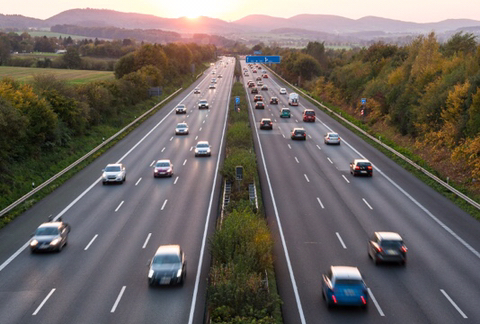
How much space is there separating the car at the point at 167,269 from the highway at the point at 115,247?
0.37m

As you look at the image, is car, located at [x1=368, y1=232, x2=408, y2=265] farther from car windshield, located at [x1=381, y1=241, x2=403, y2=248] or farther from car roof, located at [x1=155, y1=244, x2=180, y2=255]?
car roof, located at [x1=155, y1=244, x2=180, y2=255]

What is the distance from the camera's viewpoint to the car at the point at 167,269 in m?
20.5

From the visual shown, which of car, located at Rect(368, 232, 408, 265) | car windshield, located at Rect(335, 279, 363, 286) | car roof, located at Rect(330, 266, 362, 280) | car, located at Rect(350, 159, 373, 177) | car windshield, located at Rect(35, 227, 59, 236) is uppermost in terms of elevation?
car roof, located at Rect(330, 266, 362, 280)

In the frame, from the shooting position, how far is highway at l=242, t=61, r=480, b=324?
1889cm

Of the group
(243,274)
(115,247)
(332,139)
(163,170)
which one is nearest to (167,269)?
(243,274)

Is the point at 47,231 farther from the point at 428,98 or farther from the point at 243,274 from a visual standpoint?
the point at 428,98

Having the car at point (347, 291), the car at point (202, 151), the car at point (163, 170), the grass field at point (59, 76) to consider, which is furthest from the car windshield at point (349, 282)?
the grass field at point (59, 76)

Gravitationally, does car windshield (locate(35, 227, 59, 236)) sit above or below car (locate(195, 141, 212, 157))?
above

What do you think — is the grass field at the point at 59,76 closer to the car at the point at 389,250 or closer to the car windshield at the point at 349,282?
the car at the point at 389,250

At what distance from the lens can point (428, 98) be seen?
1987 inches

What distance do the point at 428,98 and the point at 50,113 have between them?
3563 centimetres

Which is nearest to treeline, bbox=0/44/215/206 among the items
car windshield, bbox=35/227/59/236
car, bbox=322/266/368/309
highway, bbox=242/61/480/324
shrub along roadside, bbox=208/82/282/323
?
car windshield, bbox=35/227/59/236

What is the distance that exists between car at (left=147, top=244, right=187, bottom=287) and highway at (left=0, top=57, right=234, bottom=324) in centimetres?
37

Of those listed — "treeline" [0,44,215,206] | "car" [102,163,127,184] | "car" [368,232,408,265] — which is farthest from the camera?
"car" [102,163,127,184]
